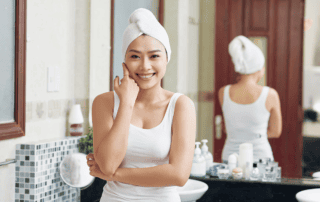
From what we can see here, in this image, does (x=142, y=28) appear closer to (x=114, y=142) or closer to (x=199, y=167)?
(x=114, y=142)

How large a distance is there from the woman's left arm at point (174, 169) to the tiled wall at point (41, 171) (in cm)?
Answer: 68

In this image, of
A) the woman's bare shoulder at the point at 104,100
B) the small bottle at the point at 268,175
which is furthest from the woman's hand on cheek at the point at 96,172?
the small bottle at the point at 268,175

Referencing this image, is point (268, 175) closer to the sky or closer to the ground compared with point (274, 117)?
closer to the ground

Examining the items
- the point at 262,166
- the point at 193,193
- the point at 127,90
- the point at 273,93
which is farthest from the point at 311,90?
the point at 127,90

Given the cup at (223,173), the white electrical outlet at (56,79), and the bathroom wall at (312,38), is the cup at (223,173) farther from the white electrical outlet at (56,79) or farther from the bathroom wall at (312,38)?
the white electrical outlet at (56,79)

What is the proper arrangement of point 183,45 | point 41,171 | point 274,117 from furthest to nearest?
point 183,45, point 274,117, point 41,171

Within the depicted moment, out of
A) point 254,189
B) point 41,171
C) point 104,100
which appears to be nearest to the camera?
point 104,100

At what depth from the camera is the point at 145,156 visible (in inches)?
36.3

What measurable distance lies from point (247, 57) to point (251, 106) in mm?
281

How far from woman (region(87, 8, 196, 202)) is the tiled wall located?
56 cm

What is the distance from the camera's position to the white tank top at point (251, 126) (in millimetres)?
1816

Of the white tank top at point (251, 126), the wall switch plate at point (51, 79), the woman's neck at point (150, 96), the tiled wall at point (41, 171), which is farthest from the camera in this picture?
the white tank top at point (251, 126)

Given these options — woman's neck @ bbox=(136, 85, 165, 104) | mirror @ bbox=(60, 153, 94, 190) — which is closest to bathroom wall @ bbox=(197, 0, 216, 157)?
mirror @ bbox=(60, 153, 94, 190)

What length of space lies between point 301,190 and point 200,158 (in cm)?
55
